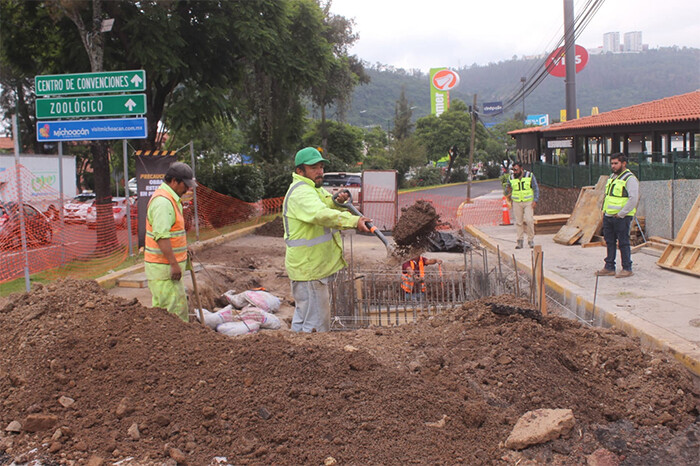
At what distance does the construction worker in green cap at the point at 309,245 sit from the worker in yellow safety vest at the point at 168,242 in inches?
37.9

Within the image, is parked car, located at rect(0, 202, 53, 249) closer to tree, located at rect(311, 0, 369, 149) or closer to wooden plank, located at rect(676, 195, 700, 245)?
wooden plank, located at rect(676, 195, 700, 245)

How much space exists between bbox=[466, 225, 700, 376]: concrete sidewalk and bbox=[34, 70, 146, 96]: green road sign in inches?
310

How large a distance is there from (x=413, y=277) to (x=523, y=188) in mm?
6403

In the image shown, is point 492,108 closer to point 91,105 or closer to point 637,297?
point 91,105

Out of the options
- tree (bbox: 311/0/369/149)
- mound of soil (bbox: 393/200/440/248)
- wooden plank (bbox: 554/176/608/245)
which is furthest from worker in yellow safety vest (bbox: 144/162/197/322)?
tree (bbox: 311/0/369/149)

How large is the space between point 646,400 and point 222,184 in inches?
757

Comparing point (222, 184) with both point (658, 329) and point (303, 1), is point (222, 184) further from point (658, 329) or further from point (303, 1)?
point (658, 329)

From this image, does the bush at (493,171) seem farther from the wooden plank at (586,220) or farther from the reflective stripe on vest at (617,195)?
the reflective stripe on vest at (617,195)

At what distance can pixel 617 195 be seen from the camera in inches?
383

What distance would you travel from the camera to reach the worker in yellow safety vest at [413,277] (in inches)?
325

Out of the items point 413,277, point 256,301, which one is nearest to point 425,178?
point 256,301

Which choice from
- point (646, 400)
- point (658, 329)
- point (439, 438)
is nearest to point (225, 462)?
point (439, 438)

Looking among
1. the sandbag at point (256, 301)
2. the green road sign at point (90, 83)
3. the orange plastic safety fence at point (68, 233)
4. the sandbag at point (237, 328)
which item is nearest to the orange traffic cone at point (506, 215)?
the orange plastic safety fence at point (68, 233)

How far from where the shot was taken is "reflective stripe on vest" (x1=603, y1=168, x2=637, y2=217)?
968cm
